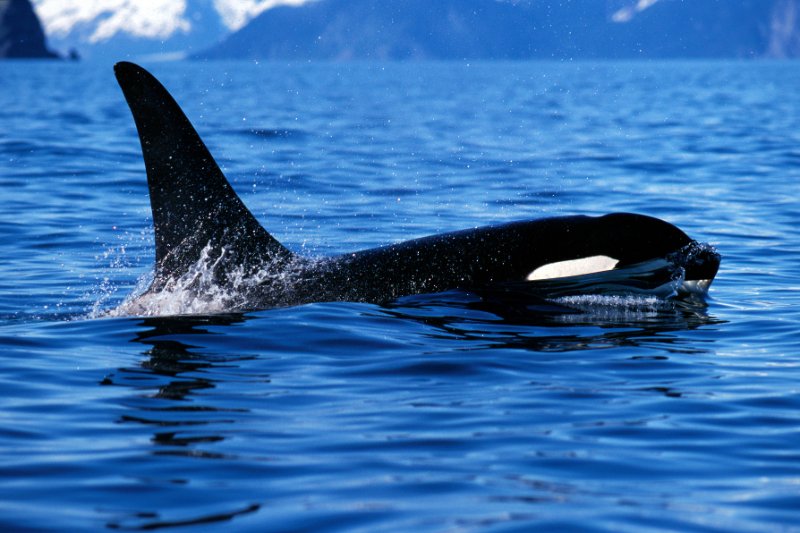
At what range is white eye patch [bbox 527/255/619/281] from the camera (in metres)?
9.41

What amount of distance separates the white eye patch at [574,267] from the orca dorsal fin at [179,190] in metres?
2.25

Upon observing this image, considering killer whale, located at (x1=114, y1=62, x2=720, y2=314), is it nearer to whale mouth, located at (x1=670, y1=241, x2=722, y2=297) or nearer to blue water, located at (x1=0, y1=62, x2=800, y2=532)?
whale mouth, located at (x1=670, y1=241, x2=722, y2=297)

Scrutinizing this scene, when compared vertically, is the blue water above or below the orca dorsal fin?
below

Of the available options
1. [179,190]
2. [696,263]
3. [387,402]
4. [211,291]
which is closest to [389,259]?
[211,291]

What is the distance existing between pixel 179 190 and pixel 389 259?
1.74 meters

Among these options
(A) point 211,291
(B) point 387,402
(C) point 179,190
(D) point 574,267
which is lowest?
(B) point 387,402

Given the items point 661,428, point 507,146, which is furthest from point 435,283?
point 507,146

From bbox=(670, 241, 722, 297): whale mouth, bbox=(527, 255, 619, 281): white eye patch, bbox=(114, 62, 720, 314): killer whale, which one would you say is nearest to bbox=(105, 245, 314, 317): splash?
bbox=(114, 62, 720, 314): killer whale

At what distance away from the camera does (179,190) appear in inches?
354

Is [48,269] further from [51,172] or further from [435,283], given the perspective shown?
[51,172]

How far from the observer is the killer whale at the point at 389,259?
905cm

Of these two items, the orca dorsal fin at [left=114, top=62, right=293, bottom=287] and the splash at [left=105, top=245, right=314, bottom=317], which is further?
the splash at [left=105, top=245, right=314, bottom=317]

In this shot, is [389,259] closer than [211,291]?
No

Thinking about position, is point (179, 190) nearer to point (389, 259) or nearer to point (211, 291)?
point (211, 291)
